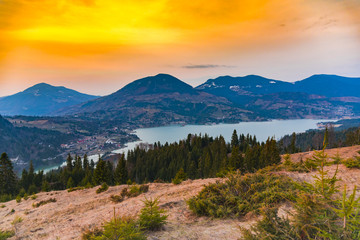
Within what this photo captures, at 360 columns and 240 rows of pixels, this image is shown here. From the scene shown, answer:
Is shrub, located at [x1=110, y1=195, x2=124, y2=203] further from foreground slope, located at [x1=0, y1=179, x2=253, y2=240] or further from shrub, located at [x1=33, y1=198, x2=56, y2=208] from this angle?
shrub, located at [x1=33, y1=198, x2=56, y2=208]

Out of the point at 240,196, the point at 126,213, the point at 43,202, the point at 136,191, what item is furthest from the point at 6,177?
the point at 240,196

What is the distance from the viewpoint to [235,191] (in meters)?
12.6

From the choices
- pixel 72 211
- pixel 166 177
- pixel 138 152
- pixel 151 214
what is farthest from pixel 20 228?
pixel 138 152

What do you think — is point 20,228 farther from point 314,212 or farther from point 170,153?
point 170,153

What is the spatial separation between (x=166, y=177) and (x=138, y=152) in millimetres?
24486

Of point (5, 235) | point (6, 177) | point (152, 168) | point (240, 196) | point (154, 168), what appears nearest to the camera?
point (5, 235)

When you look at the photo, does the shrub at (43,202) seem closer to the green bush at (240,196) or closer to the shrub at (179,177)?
the shrub at (179,177)

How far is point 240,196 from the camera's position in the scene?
39.6ft

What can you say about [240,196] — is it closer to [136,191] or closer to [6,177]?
[136,191]

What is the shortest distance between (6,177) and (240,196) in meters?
57.5

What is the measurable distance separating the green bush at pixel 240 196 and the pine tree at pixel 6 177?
54218mm

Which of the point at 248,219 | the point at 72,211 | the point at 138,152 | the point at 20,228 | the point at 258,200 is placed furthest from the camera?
the point at 138,152

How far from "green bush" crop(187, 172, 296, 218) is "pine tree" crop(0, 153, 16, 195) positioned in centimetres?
5422

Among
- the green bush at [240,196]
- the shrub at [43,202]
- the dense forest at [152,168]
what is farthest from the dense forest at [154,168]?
the green bush at [240,196]
